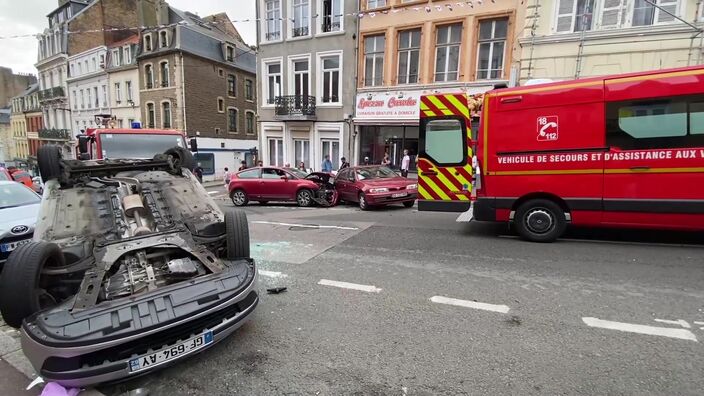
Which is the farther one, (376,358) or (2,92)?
(2,92)

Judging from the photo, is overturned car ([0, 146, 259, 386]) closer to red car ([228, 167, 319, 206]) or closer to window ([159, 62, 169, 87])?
red car ([228, 167, 319, 206])

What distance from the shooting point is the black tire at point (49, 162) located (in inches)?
172

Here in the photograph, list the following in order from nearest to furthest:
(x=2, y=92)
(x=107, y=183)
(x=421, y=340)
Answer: (x=421, y=340) < (x=107, y=183) < (x=2, y=92)

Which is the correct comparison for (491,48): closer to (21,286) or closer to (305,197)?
(305,197)

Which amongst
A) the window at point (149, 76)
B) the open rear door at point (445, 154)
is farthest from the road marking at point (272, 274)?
the window at point (149, 76)

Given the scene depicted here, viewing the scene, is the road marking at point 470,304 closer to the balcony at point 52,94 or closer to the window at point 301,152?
the window at point 301,152

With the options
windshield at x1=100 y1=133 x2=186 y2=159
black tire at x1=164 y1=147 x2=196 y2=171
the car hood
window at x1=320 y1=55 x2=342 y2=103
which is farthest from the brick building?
black tire at x1=164 y1=147 x2=196 y2=171

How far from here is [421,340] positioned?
3275mm

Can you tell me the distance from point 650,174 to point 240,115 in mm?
32022

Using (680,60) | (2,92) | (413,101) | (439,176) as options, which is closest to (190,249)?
(439,176)

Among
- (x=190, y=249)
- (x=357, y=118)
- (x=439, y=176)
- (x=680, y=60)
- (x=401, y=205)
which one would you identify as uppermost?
(x=680, y=60)

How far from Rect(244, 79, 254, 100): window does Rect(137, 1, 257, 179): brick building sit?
0.09m

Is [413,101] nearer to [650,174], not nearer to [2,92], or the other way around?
[650,174]

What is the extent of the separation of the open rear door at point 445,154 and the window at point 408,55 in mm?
10537
